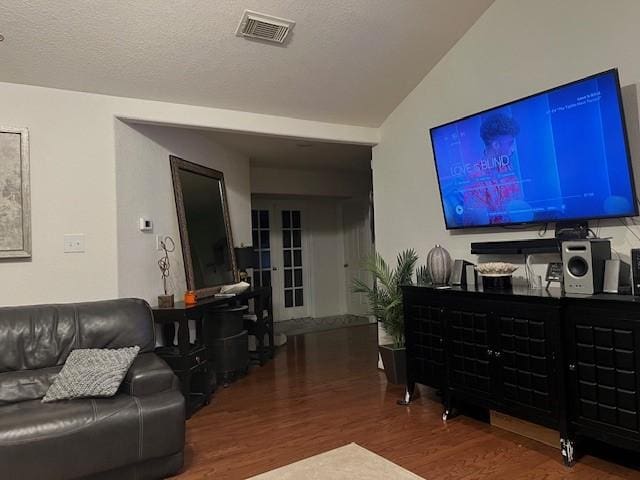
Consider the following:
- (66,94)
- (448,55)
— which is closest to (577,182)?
(448,55)

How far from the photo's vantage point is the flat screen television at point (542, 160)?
242 cm

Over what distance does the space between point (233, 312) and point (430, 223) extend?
1992 mm

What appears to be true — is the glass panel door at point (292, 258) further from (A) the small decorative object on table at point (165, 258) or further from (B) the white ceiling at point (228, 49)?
(B) the white ceiling at point (228, 49)

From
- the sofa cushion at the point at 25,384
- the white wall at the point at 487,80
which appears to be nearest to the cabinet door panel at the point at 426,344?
the white wall at the point at 487,80

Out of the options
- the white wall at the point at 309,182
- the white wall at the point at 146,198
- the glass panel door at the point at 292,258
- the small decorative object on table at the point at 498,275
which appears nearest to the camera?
the small decorative object on table at the point at 498,275

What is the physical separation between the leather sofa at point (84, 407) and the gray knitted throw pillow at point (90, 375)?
50 mm

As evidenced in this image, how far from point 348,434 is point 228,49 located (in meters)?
2.74

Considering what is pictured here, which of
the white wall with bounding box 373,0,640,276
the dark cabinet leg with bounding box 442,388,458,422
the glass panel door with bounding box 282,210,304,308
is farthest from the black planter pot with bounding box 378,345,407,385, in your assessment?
the glass panel door with bounding box 282,210,304,308

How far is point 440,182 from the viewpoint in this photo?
3537 mm

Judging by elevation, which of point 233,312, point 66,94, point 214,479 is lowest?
point 214,479

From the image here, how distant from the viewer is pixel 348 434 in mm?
2938

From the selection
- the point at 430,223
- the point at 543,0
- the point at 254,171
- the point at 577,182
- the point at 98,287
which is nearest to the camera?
the point at 577,182

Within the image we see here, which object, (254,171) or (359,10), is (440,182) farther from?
(254,171)

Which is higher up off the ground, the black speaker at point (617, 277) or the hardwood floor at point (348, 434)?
the black speaker at point (617, 277)
